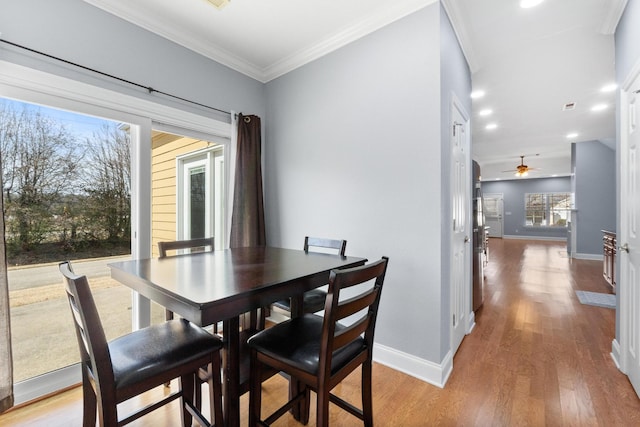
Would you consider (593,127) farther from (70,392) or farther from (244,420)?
(70,392)

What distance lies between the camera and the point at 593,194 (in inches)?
269

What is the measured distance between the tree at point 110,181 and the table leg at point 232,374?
5.23ft

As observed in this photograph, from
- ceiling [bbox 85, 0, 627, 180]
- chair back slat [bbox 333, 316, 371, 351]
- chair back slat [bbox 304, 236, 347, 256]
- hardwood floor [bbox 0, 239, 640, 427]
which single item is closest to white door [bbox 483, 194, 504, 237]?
ceiling [bbox 85, 0, 627, 180]

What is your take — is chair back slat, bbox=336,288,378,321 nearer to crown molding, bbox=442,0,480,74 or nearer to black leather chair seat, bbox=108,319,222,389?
black leather chair seat, bbox=108,319,222,389

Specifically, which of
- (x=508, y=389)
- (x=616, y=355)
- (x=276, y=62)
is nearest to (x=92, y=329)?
(x=508, y=389)

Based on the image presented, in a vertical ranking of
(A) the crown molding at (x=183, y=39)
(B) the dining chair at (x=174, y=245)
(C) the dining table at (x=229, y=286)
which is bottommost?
(C) the dining table at (x=229, y=286)

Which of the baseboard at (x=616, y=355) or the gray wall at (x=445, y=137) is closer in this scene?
the gray wall at (x=445, y=137)

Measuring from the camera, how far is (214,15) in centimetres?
231

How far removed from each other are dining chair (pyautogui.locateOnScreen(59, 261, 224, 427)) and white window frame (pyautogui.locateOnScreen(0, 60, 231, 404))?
1045mm

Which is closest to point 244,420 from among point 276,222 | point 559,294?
point 276,222

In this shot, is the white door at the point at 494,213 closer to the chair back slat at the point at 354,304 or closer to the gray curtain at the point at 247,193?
the gray curtain at the point at 247,193

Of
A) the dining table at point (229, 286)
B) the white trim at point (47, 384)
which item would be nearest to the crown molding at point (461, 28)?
the dining table at point (229, 286)

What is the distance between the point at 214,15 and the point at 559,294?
553cm

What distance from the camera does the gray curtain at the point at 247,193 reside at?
9.76 feet
